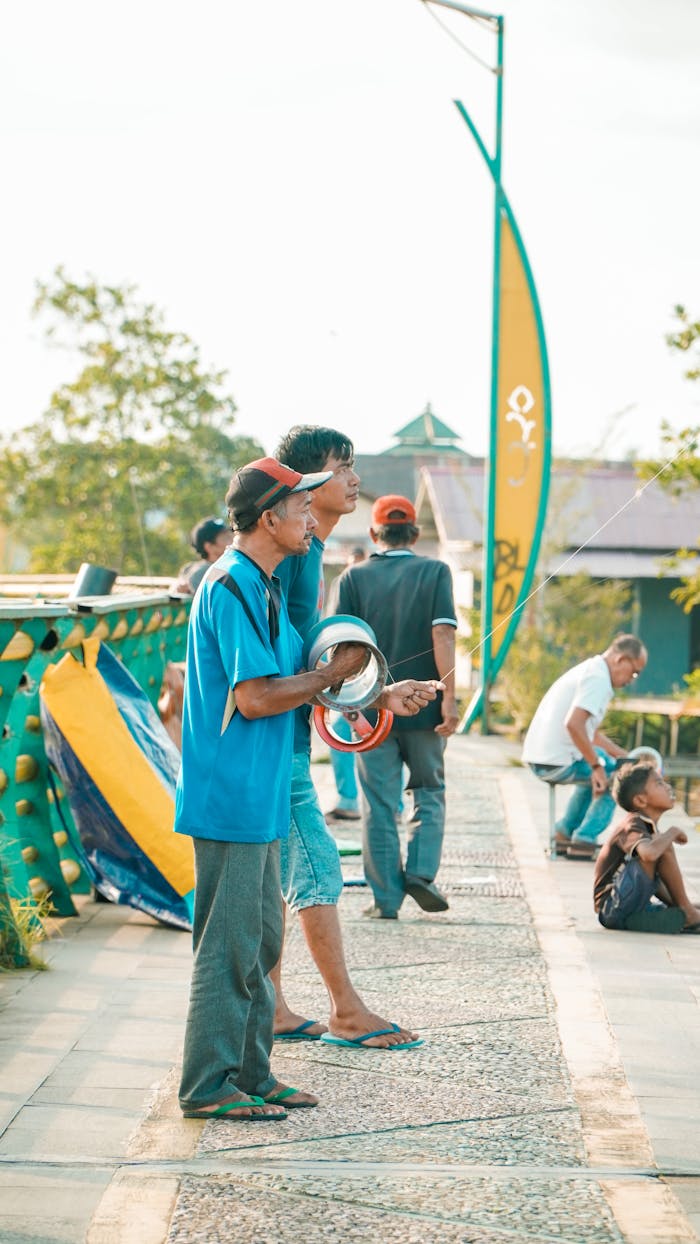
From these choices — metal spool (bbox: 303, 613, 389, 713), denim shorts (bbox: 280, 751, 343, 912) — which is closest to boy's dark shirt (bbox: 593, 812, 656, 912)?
denim shorts (bbox: 280, 751, 343, 912)

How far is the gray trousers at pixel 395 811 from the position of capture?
23.3 feet

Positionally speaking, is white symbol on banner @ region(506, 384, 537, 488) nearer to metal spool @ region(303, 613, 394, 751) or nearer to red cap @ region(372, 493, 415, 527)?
red cap @ region(372, 493, 415, 527)

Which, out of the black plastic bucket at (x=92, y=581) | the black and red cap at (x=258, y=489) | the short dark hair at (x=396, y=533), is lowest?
the black plastic bucket at (x=92, y=581)

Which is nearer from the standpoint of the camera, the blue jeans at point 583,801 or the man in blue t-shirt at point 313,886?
the man in blue t-shirt at point 313,886

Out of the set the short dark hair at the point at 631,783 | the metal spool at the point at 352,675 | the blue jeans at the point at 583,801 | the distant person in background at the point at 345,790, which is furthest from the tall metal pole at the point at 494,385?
the metal spool at the point at 352,675

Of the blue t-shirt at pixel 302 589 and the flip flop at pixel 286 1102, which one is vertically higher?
the blue t-shirt at pixel 302 589

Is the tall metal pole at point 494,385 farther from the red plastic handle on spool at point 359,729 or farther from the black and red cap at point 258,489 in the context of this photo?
the black and red cap at point 258,489

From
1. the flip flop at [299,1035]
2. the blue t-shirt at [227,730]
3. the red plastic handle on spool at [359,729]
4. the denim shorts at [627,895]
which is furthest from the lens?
the denim shorts at [627,895]

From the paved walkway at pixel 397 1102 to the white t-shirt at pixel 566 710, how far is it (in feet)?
6.04

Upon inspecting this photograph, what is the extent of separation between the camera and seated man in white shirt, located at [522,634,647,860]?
8.77 m

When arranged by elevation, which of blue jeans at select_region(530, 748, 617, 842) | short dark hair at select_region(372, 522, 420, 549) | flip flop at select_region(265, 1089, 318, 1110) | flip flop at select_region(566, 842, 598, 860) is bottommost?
flip flop at select_region(566, 842, 598, 860)

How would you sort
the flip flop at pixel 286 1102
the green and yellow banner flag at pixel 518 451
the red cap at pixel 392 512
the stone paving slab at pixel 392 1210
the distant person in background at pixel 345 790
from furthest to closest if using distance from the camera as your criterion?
the green and yellow banner flag at pixel 518 451
the distant person in background at pixel 345 790
the red cap at pixel 392 512
the flip flop at pixel 286 1102
the stone paving slab at pixel 392 1210

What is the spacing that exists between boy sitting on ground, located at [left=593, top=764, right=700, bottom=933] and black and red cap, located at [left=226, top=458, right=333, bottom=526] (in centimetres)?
324

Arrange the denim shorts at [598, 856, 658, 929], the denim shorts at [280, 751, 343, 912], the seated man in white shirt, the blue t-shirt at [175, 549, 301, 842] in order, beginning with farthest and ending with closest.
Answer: the seated man in white shirt
the denim shorts at [598, 856, 658, 929]
the denim shorts at [280, 751, 343, 912]
the blue t-shirt at [175, 549, 301, 842]
